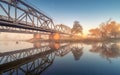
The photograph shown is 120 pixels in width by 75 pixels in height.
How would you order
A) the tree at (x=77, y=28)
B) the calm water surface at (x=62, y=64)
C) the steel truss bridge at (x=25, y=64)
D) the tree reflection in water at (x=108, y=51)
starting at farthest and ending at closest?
1. the tree at (x=77, y=28)
2. the tree reflection in water at (x=108, y=51)
3. the steel truss bridge at (x=25, y=64)
4. the calm water surface at (x=62, y=64)

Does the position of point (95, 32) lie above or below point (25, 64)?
above

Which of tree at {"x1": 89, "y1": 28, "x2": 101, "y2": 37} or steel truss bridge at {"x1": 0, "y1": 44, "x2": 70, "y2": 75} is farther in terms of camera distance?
tree at {"x1": 89, "y1": 28, "x2": 101, "y2": 37}

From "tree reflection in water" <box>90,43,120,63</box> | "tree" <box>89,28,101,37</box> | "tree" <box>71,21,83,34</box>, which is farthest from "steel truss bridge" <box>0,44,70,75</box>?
"tree" <box>89,28,101,37</box>

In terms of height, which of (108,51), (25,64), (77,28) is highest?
(77,28)

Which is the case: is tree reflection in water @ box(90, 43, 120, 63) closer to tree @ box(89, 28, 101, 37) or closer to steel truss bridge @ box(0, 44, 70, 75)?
steel truss bridge @ box(0, 44, 70, 75)

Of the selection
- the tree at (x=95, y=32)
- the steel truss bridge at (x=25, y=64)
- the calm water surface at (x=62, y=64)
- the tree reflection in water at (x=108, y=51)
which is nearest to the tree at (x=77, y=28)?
the tree at (x=95, y=32)

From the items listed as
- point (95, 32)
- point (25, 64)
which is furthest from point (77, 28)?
point (25, 64)

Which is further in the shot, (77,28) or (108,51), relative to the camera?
(77,28)

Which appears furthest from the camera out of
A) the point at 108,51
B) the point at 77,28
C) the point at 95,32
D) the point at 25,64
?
the point at 95,32

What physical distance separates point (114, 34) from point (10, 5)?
6791 cm

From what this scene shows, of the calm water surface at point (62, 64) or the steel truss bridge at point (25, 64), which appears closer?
the calm water surface at point (62, 64)

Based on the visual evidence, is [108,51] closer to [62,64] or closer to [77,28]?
[62,64]

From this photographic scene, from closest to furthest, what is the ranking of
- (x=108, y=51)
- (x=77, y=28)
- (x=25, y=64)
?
(x=25, y=64) < (x=108, y=51) < (x=77, y=28)

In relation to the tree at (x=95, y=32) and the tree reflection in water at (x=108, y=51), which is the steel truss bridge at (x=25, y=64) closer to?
the tree reflection in water at (x=108, y=51)
